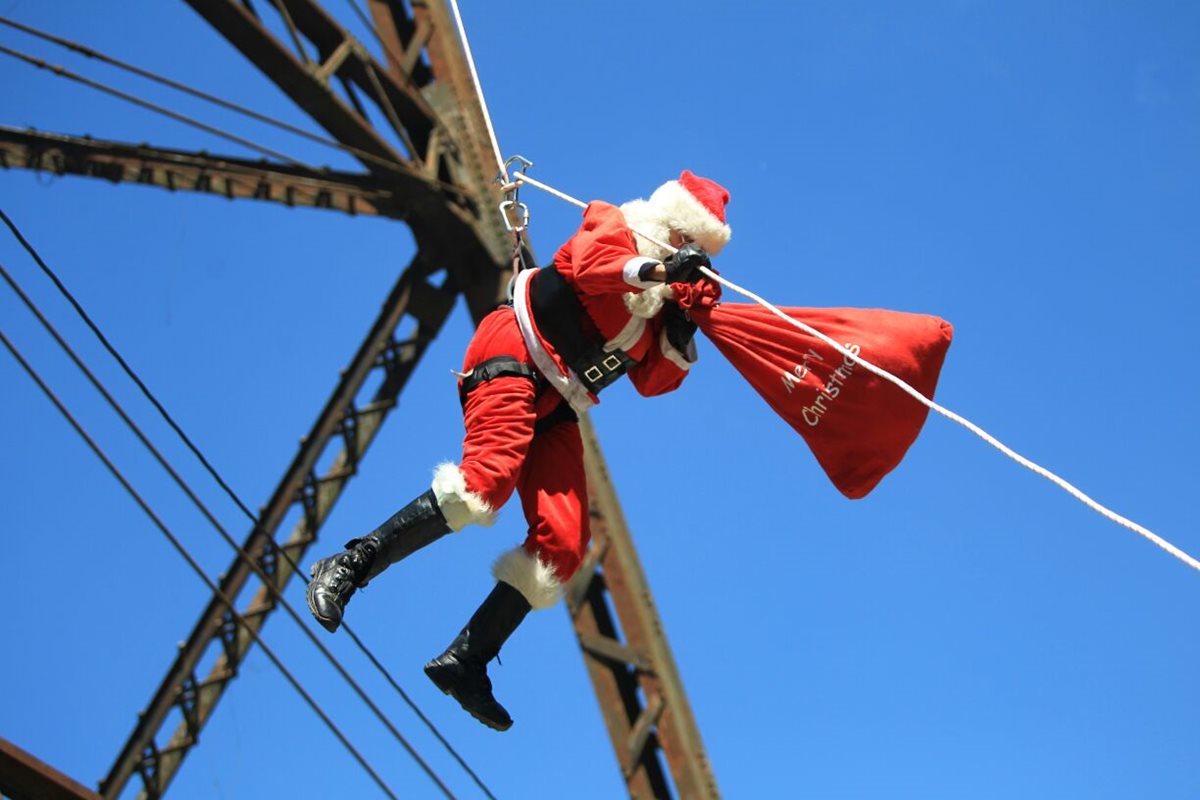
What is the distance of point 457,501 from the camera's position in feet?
15.9

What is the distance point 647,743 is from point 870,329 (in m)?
3.79

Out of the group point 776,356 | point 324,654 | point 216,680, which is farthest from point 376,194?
point 776,356

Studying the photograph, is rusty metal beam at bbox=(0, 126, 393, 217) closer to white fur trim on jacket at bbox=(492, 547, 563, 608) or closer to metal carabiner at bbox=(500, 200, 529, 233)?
metal carabiner at bbox=(500, 200, 529, 233)

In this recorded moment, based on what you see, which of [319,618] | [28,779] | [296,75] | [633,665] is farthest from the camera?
[633,665]

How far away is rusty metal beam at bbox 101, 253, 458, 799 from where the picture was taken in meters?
7.88

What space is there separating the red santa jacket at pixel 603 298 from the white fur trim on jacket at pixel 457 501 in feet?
1.35

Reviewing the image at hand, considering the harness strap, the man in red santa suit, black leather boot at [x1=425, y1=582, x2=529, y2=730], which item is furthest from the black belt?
black leather boot at [x1=425, y1=582, x2=529, y2=730]

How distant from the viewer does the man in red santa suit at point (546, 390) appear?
16.1 feet

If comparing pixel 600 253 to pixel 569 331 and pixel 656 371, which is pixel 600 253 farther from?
pixel 656 371

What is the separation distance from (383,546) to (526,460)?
47 centimetres

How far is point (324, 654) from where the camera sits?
5.88 metres

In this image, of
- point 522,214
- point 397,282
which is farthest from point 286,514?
point 522,214

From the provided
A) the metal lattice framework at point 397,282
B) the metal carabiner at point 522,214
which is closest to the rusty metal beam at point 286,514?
the metal lattice framework at point 397,282

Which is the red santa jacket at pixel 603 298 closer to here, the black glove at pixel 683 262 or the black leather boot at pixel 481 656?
the black glove at pixel 683 262
